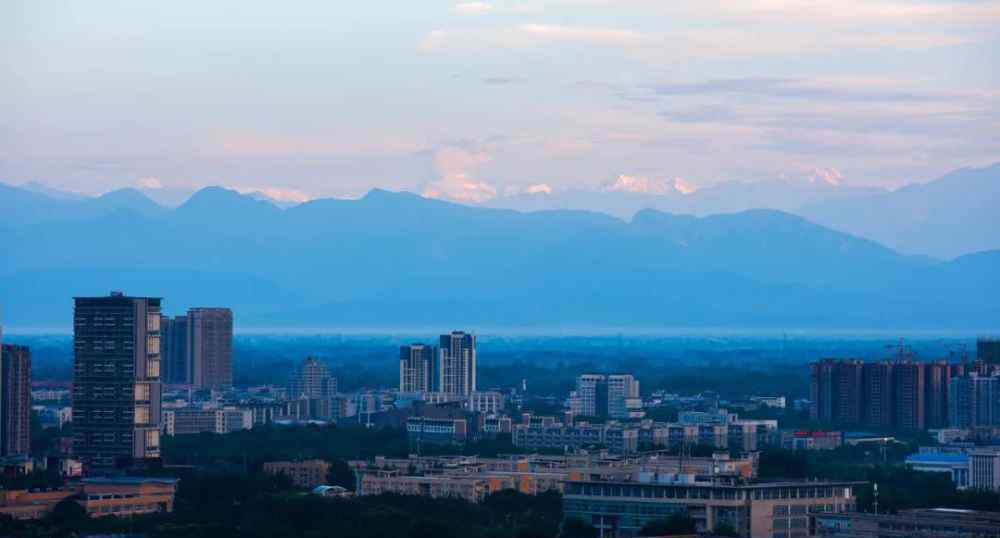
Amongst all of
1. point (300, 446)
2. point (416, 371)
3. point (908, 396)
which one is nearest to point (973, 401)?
point (908, 396)

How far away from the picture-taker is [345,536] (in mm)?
43375

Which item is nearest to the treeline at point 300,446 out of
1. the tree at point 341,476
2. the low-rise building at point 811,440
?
the tree at point 341,476

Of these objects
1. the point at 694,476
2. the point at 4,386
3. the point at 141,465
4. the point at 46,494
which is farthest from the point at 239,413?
the point at 694,476

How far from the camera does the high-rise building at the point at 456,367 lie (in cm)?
12200

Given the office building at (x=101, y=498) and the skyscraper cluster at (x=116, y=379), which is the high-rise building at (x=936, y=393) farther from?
the office building at (x=101, y=498)

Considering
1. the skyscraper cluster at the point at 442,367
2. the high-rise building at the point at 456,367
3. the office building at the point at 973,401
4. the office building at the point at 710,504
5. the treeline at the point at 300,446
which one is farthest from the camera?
the skyscraper cluster at the point at 442,367

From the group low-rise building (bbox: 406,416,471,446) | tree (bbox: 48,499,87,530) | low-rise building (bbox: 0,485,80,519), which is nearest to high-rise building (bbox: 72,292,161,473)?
low-rise building (bbox: 0,485,80,519)

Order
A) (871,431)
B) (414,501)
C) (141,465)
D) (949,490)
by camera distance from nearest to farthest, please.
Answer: (414,501) → (949,490) → (141,465) → (871,431)

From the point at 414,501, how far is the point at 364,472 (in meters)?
8.06

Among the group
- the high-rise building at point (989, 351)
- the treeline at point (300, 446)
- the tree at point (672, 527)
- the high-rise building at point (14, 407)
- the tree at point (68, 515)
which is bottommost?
the tree at point (68, 515)

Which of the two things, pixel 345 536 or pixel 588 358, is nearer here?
pixel 345 536

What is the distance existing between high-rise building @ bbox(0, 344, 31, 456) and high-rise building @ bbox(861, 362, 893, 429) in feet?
116

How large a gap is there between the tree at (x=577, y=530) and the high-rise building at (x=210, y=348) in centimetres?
8100

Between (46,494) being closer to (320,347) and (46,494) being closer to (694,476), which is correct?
(694,476)
